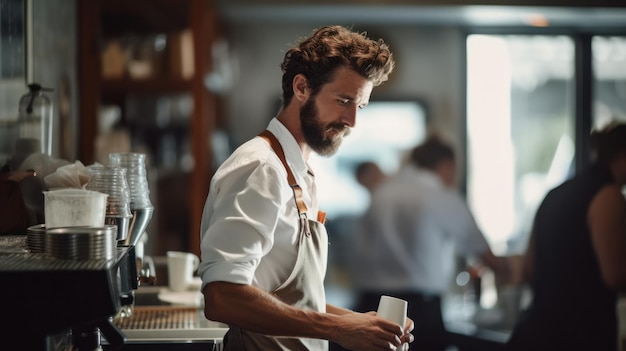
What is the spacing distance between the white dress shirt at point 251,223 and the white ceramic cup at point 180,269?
2.43 ft

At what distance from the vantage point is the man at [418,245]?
455 cm

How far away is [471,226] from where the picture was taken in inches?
181

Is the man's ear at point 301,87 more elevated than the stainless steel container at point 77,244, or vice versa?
the man's ear at point 301,87

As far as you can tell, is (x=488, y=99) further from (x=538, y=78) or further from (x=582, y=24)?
(x=582, y=24)

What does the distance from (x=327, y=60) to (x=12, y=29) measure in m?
1.06

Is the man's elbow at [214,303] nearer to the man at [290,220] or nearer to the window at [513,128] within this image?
the man at [290,220]

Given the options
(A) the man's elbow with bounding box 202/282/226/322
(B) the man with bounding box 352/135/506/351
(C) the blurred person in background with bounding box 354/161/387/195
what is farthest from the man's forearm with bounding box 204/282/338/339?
(C) the blurred person in background with bounding box 354/161/387/195

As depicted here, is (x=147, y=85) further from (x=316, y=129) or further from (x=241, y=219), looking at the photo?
(x=241, y=219)

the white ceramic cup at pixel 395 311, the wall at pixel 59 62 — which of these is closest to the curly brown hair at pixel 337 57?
the white ceramic cup at pixel 395 311

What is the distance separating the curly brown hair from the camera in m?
1.94

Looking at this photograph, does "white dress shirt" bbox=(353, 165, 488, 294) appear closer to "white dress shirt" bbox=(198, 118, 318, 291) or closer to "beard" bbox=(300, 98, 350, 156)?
"beard" bbox=(300, 98, 350, 156)

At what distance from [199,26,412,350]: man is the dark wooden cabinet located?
6.77ft

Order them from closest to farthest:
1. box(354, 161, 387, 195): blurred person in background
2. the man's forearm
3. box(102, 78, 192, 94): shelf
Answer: the man's forearm → box(102, 78, 192, 94): shelf → box(354, 161, 387, 195): blurred person in background

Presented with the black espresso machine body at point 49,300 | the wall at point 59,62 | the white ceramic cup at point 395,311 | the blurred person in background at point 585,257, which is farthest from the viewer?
the blurred person in background at point 585,257
